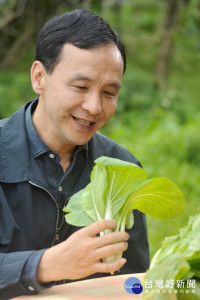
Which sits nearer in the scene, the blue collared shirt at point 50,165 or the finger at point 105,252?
the finger at point 105,252

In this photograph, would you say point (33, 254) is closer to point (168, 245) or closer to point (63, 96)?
point (168, 245)

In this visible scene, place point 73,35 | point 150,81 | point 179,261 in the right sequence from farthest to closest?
point 150,81
point 73,35
point 179,261

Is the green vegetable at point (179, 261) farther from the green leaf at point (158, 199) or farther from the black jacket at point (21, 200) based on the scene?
the black jacket at point (21, 200)

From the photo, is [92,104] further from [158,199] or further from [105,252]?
[105,252]

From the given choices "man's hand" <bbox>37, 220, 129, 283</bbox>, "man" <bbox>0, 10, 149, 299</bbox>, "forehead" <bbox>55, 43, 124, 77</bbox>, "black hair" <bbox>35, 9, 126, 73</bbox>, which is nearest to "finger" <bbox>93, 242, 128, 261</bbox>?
"man's hand" <bbox>37, 220, 129, 283</bbox>

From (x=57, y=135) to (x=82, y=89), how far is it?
12.3 inches

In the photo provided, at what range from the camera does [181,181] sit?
559 centimetres

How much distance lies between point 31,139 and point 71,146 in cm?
17

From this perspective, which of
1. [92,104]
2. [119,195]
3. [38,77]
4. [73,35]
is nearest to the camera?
[119,195]

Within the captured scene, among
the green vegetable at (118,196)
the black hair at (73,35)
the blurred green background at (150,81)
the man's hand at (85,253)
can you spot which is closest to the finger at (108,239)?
the man's hand at (85,253)

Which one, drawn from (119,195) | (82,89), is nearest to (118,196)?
(119,195)

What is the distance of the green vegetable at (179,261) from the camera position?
1.48 metres

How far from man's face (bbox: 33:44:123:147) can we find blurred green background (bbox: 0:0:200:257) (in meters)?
2.66

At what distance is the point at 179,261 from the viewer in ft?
4.87
